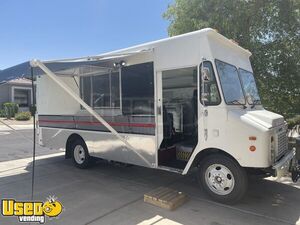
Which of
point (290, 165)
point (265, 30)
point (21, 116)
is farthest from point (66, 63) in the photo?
point (21, 116)

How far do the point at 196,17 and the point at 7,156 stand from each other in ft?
25.6

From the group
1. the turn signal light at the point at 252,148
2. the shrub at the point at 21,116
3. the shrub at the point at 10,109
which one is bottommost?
the turn signal light at the point at 252,148

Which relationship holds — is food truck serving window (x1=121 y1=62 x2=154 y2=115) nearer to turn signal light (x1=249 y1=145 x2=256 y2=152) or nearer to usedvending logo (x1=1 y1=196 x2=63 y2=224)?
turn signal light (x1=249 y1=145 x2=256 y2=152)

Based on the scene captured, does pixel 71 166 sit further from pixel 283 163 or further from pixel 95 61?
pixel 283 163

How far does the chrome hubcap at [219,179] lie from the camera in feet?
15.7

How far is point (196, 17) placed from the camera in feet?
31.6

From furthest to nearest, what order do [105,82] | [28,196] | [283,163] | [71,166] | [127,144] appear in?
[71,166]
[105,82]
[127,144]
[28,196]
[283,163]

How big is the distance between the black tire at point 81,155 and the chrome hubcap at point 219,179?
344 centimetres

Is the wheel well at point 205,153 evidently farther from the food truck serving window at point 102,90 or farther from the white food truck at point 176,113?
the food truck serving window at point 102,90

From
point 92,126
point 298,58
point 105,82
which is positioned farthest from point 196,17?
point 92,126

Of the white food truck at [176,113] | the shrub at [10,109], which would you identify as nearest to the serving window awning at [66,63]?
the white food truck at [176,113]

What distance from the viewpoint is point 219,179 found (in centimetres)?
486

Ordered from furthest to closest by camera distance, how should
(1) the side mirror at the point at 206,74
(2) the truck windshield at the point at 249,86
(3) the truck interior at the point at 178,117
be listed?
(3) the truck interior at the point at 178,117 → (2) the truck windshield at the point at 249,86 → (1) the side mirror at the point at 206,74

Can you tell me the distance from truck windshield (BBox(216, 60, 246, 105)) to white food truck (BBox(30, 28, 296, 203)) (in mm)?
22
